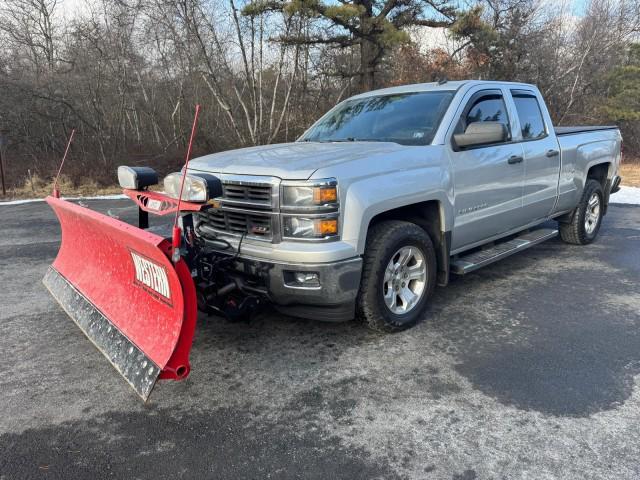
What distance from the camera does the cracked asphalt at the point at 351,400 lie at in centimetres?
247

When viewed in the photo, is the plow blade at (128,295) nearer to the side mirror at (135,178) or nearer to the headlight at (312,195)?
the side mirror at (135,178)

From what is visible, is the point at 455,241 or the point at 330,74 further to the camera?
the point at 330,74

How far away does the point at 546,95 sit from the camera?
23.0 metres

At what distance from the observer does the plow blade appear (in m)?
2.81

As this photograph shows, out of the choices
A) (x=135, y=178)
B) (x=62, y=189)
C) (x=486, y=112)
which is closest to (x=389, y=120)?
(x=486, y=112)

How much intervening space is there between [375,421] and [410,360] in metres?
0.80

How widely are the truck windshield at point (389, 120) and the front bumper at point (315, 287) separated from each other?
1425mm

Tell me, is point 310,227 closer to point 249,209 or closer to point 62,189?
point 249,209

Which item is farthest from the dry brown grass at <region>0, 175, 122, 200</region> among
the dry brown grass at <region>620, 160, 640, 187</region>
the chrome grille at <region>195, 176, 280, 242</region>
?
Result: the dry brown grass at <region>620, 160, 640, 187</region>

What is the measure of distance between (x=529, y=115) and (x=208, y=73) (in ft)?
48.8

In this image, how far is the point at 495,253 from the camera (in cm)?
480

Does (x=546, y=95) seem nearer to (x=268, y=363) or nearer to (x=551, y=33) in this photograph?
(x=551, y=33)

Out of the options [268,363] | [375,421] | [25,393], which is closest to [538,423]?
[375,421]

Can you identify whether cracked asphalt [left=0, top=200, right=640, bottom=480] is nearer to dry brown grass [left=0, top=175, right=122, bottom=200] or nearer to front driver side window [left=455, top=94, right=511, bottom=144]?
front driver side window [left=455, top=94, right=511, bottom=144]
